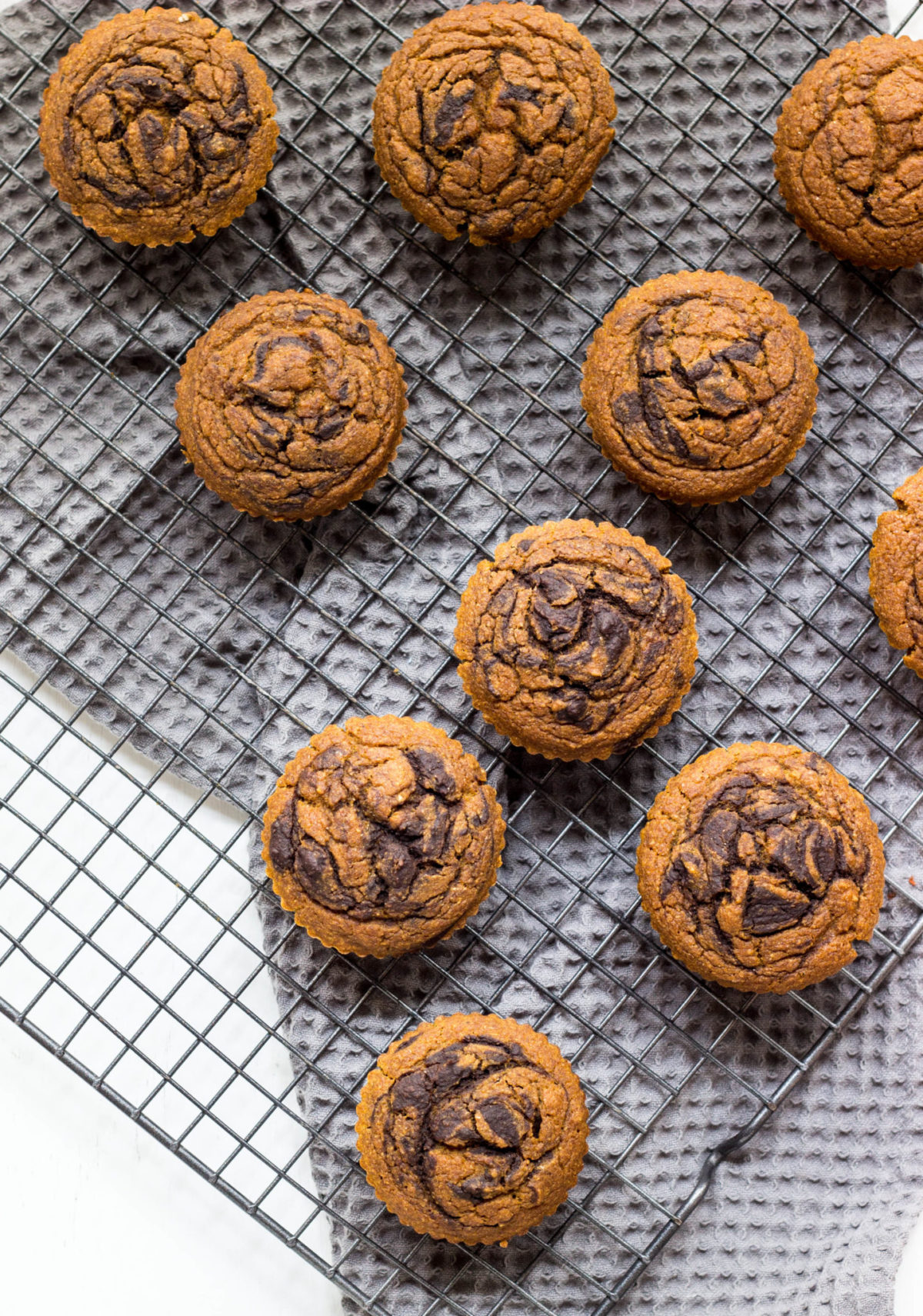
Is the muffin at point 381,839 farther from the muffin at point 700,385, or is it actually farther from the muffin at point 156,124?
the muffin at point 156,124

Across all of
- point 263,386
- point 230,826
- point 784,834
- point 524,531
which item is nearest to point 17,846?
point 230,826

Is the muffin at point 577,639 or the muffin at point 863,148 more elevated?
the muffin at point 863,148

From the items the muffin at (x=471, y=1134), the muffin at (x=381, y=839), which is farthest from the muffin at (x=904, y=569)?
the muffin at (x=471, y=1134)

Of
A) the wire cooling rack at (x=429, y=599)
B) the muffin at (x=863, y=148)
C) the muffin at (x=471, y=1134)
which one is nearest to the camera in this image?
the muffin at (x=471, y=1134)

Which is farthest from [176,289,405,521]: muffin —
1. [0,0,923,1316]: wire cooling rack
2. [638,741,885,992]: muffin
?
[638,741,885,992]: muffin

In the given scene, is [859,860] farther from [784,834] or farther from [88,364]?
[88,364]

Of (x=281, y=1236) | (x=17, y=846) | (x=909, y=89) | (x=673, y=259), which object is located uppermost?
(x=909, y=89)
